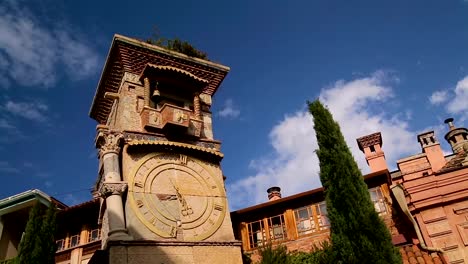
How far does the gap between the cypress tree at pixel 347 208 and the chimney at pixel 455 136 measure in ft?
55.0

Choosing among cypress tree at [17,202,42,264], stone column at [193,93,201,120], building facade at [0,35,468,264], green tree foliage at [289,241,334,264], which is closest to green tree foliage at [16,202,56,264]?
cypress tree at [17,202,42,264]

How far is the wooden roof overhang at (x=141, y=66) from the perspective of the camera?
16219mm

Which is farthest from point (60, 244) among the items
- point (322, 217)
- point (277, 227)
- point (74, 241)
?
point (322, 217)

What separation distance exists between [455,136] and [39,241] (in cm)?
2469

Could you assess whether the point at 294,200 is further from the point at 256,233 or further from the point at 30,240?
the point at 30,240

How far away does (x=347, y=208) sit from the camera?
1201 cm

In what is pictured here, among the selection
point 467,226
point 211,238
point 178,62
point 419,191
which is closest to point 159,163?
point 211,238

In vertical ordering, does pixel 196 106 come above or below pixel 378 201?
above

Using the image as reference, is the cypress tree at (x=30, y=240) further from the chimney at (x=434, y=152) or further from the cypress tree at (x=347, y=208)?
the chimney at (x=434, y=152)

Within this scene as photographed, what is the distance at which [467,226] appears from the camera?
13547 millimetres

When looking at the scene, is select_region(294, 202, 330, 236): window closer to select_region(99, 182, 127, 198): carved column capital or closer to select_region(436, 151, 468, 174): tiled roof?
select_region(436, 151, 468, 174): tiled roof

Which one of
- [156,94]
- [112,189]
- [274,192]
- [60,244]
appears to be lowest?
[112,189]

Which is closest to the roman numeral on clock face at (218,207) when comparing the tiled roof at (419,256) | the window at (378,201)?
the tiled roof at (419,256)

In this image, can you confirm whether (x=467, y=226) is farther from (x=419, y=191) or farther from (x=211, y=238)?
(x=211, y=238)
